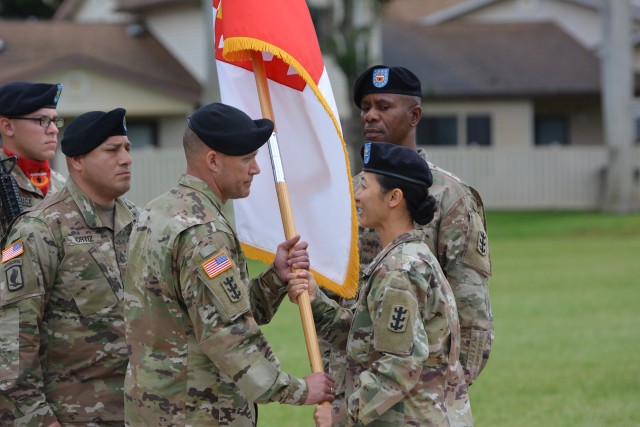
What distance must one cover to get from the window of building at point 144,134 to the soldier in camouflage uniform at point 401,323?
29.8 metres

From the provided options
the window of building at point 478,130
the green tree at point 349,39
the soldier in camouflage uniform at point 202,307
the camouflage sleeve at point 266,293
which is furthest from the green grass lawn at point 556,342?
the window of building at point 478,130

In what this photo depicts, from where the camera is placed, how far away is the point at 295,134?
5.73 meters

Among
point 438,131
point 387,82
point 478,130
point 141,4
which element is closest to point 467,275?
point 387,82

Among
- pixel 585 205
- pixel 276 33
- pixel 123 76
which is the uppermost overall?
pixel 276 33

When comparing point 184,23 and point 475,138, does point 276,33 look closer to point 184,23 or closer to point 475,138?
point 184,23

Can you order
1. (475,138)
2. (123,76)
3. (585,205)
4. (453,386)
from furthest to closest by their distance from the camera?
(475,138)
(585,205)
(123,76)
(453,386)

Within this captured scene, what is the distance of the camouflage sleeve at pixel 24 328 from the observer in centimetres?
508

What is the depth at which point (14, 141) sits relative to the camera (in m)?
6.15

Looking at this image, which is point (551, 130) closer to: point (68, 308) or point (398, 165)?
point (68, 308)

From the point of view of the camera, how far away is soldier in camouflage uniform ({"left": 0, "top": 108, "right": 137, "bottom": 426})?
5145mm

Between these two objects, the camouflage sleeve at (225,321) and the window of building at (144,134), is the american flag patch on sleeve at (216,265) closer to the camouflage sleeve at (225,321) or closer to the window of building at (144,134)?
the camouflage sleeve at (225,321)

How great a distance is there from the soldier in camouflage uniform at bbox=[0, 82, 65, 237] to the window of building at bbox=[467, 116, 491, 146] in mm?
31679

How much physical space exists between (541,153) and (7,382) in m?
29.6

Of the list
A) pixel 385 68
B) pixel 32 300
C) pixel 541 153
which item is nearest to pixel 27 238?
pixel 32 300
